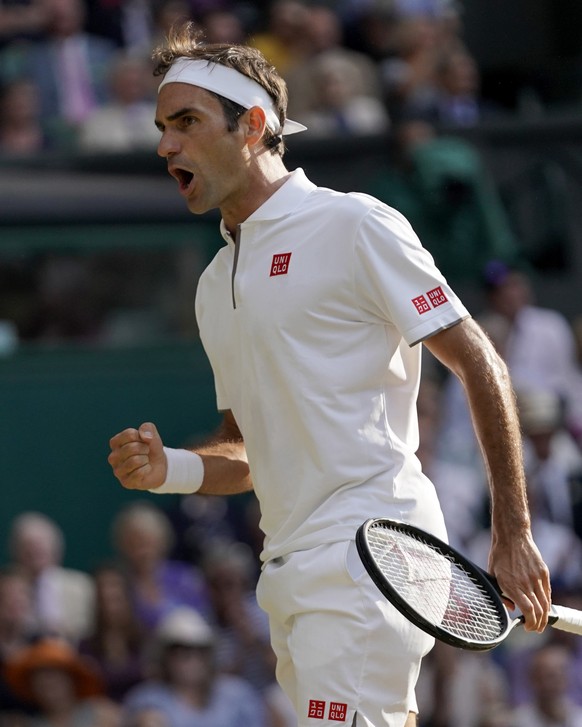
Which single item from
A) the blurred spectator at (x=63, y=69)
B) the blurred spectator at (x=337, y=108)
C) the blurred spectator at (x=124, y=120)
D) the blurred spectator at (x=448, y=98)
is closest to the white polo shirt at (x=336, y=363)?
the blurred spectator at (x=124, y=120)

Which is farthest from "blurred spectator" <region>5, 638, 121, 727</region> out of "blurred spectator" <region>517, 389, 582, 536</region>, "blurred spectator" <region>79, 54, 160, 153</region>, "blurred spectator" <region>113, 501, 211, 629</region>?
"blurred spectator" <region>79, 54, 160, 153</region>

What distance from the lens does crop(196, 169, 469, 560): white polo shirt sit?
340 centimetres

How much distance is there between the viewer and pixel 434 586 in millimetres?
3301

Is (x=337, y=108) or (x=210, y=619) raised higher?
(x=337, y=108)

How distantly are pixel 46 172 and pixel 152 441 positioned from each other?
5.72 metres

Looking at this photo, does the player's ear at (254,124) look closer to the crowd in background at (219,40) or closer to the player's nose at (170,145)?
the player's nose at (170,145)

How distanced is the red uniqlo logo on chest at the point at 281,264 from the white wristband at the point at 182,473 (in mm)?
533

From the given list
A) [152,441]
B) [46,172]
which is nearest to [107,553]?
[46,172]

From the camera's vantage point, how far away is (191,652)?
23.7 feet

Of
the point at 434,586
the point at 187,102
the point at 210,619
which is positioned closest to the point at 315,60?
the point at 210,619

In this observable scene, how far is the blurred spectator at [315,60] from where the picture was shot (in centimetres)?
980

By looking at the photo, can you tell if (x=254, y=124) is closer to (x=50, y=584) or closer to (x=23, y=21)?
(x=50, y=584)

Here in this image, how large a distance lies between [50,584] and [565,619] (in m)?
4.63

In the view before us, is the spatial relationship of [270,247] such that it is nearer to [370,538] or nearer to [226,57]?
[226,57]
